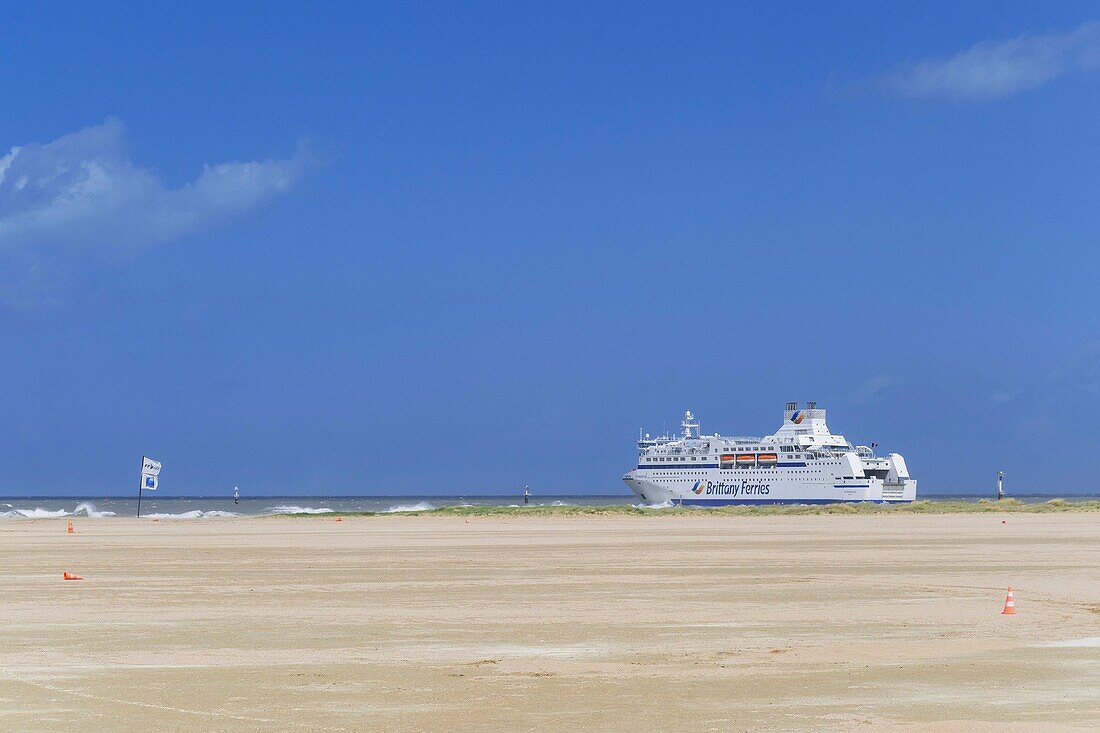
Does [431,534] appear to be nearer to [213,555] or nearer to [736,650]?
[213,555]

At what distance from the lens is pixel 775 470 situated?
123250mm

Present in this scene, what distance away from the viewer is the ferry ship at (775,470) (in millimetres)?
121562

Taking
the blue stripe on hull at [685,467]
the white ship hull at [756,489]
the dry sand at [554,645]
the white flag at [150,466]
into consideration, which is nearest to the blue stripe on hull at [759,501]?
the white ship hull at [756,489]

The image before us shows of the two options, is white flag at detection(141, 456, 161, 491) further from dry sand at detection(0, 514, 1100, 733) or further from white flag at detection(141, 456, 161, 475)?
dry sand at detection(0, 514, 1100, 733)

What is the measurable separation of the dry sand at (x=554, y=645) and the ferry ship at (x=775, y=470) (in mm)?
90604

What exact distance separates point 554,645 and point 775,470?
110 metres

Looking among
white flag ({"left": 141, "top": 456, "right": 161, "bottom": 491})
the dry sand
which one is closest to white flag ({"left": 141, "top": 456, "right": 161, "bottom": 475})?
white flag ({"left": 141, "top": 456, "right": 161, "bottom": 491})

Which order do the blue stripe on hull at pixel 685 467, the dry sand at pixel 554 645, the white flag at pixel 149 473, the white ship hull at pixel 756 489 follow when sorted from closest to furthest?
the dry sand at pixel 554 645 < the white flag at pixel 149 473 < the white ship hull at pixel 756 489 < the blue stripe on hull at pixel 685 467

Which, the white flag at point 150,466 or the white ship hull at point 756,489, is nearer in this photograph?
the white flag at point 150,466

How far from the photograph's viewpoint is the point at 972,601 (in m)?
20.5

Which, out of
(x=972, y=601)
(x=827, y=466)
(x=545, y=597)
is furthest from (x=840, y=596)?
(x=827, y=466)

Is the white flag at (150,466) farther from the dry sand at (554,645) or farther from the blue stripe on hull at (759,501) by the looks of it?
the blue stripe on hull at (759,501)

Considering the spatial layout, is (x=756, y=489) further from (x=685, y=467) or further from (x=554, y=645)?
(x=554, y=645)

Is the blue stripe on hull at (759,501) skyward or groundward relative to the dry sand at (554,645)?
skyward
